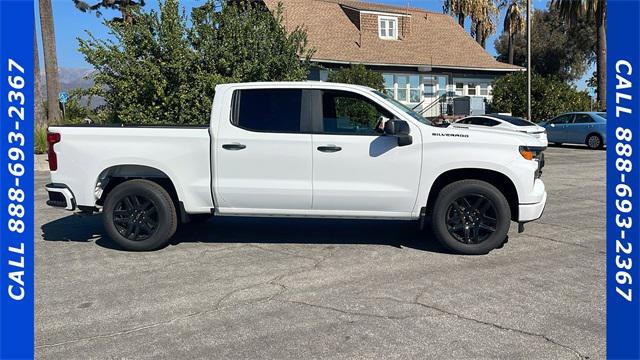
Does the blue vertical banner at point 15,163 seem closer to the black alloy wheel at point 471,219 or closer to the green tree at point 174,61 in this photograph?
the black alloy wheel at point 471,219

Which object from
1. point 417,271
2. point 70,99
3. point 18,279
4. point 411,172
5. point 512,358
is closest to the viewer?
point 18,279

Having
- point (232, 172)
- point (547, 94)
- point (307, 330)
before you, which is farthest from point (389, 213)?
point (547, 94)

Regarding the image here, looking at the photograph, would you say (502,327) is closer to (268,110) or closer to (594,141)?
(268,110)

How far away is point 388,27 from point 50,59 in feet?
60.6

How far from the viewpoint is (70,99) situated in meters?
13.6

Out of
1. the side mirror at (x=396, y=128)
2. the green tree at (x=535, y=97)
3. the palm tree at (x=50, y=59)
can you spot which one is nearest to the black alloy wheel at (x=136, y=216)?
the side mirror at (x=396, y=128)

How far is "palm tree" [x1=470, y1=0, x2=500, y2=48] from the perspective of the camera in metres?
43.2

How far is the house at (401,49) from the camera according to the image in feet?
94.4

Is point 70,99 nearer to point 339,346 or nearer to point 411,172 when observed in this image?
point 411,172

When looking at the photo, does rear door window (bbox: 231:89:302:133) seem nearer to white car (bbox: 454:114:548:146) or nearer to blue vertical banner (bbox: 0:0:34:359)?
blue vertical banner (bbox: 0:0:34:359)

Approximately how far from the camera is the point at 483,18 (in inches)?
1727

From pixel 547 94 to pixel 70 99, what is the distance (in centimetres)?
2404

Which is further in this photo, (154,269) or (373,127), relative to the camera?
(373,127)

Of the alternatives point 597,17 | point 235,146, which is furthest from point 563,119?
point 235,146
